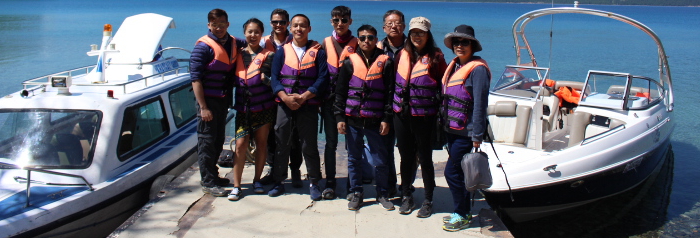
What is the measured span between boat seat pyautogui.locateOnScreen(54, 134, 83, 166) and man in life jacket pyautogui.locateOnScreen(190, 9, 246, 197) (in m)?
1.05

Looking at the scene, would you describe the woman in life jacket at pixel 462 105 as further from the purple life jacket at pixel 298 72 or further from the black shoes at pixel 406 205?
the purple life jacket at pixel 298 72

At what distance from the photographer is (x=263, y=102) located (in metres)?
4.95

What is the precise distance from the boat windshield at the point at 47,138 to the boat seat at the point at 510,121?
4360 mm

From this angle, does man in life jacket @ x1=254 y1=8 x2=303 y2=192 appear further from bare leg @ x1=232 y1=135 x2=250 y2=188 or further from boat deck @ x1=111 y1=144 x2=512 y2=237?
bare leg @ x1=232 y1=135 x2=250 y2=188

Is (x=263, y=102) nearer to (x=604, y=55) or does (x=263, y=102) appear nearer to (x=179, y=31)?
(x=604, y=55)

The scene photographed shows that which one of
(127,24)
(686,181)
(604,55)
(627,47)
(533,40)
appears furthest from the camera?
(533,40)

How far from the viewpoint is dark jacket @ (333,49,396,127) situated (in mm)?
4520

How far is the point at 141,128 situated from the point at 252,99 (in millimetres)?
1418

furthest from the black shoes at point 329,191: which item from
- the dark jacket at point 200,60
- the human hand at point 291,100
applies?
the dark jacket at point 200,60

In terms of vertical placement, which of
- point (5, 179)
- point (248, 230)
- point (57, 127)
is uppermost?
point (57, 127)

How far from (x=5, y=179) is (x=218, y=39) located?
Result: 83.5 inches

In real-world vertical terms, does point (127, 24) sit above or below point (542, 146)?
above

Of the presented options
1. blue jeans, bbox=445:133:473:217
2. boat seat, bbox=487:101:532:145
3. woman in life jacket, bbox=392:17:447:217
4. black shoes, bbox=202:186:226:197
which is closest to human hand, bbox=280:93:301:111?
woman in life jacket, bbox=392:17:447:217

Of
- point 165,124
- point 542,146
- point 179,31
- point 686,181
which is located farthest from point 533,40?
point 165,124
